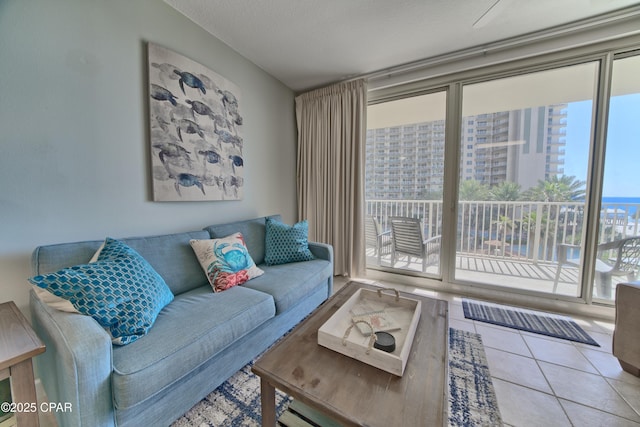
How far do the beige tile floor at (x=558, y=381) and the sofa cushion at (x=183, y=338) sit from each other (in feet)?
4.69

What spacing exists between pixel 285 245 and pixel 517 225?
2.61m

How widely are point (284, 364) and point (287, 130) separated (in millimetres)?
2834

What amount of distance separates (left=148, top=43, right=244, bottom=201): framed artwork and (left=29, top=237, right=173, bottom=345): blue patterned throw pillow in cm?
74

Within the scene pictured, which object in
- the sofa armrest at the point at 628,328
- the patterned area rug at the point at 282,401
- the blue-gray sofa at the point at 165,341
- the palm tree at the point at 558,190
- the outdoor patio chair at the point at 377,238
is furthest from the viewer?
the outdoor patio chair at the point at 377,238

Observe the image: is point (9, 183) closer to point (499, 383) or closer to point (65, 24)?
point (65, 24)

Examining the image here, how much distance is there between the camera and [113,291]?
3.40 feet

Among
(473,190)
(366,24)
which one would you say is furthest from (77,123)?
(473,190)

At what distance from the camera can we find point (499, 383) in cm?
135

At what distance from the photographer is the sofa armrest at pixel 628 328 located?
4.42ft

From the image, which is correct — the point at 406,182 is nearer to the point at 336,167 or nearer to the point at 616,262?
the point at 336,167

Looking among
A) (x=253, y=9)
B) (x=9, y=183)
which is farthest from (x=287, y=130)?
(x=9, y=183)

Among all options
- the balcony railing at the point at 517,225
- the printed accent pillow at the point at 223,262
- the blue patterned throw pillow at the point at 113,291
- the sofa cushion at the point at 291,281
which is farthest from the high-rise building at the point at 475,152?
the blue patterned throw pillow at the point at 113,291

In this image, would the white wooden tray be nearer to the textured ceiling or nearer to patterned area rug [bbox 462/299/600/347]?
patterned area rug [bbox 462/299/600/347]

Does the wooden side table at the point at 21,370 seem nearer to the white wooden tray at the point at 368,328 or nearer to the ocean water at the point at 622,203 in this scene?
the white wooden tray at the point at 368,328
